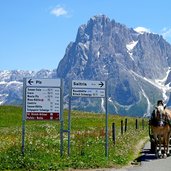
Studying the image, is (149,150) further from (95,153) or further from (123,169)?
(123,169)

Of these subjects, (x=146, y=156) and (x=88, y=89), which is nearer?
(x=88, y=89)

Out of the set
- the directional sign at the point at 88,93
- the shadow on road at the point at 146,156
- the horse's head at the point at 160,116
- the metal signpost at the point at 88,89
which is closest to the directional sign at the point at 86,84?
the metal signpost at the point at 88,89

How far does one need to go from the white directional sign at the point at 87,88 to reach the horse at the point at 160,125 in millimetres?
3226

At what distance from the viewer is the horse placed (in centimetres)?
2516

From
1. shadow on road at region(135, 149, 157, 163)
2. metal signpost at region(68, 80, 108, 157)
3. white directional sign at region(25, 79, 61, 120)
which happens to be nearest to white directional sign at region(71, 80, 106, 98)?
metal signpost at region(68, 80, 108, 157)

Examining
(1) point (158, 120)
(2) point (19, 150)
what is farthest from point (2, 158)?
(1) point (158, 120)

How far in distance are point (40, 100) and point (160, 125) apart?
650 cm

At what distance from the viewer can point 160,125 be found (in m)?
25.2

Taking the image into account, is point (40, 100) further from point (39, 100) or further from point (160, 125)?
point (160, 125)

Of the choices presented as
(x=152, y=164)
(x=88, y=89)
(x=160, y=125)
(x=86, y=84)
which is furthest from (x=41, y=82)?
(x=160, y=125)

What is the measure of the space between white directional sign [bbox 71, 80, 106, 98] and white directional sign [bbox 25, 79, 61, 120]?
109 centimetres

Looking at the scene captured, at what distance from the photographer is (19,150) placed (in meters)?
23.4

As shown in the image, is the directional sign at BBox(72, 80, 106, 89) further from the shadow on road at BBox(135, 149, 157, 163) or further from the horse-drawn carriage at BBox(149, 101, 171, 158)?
the shadow on road at BBox(135, 149, 157, 163)

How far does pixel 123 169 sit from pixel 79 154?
11.9ft
